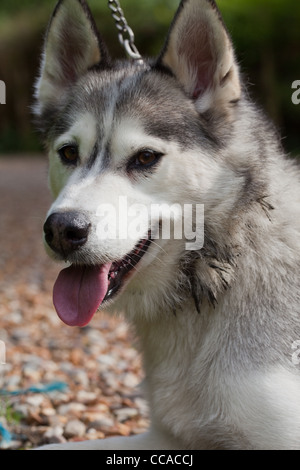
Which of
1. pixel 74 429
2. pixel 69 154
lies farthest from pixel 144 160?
pixel 74 429

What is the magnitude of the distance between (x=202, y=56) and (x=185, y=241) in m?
0.85

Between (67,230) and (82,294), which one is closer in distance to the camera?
(67,230)

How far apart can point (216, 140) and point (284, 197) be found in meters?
0.43

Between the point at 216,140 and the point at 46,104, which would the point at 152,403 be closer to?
the point at 216,140

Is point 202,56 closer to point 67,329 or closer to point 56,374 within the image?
point 56,374

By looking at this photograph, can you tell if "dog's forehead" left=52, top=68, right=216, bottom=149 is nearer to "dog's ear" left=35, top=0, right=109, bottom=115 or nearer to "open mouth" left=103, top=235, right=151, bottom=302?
"dog's ear" left=35, top=0, right=109, bottom=115

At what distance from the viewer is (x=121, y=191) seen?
2488mm

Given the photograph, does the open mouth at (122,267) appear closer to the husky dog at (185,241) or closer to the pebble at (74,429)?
the husky dog at (185,241)

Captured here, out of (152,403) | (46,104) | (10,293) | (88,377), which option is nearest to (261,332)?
(152,403)

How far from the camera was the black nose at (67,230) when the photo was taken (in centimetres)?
229

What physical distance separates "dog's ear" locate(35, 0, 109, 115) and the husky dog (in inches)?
0.6

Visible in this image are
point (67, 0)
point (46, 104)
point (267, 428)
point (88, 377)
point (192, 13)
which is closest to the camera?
point (267, 428)

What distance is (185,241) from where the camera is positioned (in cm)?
266
